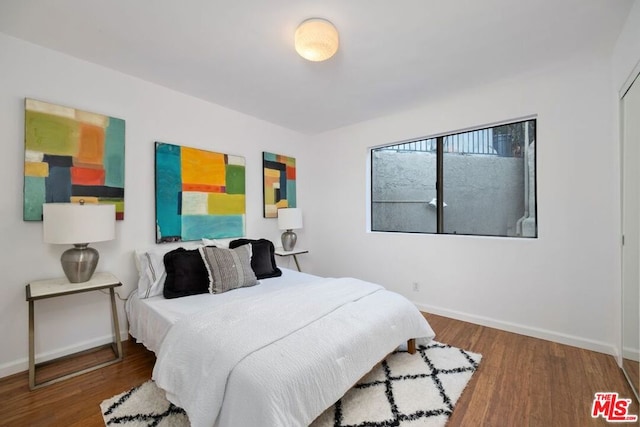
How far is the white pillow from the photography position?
2.35m

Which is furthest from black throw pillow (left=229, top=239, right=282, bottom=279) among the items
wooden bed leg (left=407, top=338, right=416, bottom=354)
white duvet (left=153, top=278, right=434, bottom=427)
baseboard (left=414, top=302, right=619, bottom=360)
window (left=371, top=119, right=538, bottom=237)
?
baseboard (left=414, top=302, right=619, bottom=360)

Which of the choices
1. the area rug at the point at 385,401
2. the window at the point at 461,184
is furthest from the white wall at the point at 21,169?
the window at the point at 461,184

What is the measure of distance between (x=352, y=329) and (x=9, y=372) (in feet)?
8.28

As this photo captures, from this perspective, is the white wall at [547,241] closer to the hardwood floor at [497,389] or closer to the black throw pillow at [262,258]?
the hardwood floor at [497,389]

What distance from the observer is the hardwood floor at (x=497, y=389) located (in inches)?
62.9

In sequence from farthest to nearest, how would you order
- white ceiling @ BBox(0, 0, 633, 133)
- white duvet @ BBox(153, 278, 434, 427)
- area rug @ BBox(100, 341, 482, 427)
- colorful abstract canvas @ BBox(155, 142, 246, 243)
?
colorful abstract canvas @ BBox(155, 142, 246, 243)
white ceiling @ BBox(0, 0, 633, 133)
area rug @ BBox(100, 341, 482, 427)
white duvet @ BBox(153, 278, 434, 427)

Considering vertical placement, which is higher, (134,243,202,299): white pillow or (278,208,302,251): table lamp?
(278,208,302,251): table lamp

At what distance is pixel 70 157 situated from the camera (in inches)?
87.7

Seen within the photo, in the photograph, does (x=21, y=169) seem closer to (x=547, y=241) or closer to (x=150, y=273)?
(x=150, y=273)

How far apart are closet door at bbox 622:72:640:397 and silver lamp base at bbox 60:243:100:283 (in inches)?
150

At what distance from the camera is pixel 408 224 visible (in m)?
3.64

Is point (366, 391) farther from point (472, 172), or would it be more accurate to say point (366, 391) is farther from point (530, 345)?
point (472, 172)

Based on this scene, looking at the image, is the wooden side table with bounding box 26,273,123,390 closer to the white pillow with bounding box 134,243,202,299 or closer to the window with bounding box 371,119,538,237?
the white pillow with bounding box 134,243,202,299

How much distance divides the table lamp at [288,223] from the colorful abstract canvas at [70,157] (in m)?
1.76
